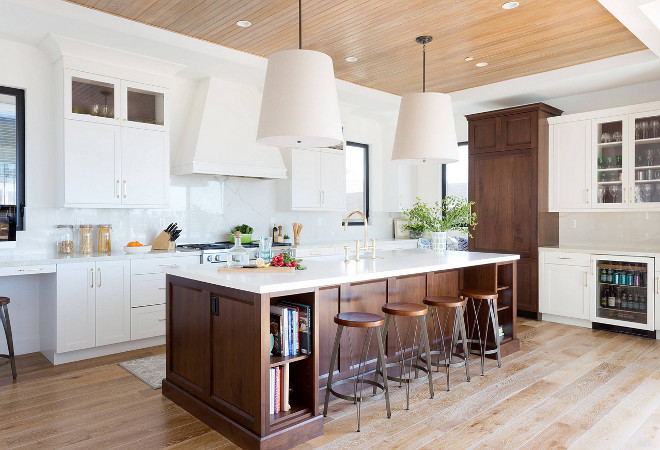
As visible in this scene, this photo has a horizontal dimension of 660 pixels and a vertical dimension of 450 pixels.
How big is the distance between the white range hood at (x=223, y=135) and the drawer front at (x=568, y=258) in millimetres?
3424

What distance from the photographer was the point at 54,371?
3832 millimetres

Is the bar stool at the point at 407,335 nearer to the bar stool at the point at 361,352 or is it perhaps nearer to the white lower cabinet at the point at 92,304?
the bar stool at the point at 361,352

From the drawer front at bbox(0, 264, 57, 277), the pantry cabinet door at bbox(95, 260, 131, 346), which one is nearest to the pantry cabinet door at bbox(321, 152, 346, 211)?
the pantry cabinet door at bbox(95, 260, 131, 346)

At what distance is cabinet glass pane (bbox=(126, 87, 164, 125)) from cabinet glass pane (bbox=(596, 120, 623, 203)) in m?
4.88

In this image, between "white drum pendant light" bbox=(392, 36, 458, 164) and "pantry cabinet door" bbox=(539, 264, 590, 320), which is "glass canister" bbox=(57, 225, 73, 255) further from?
"pantry cabinet door" bbox=(539, 264, 590, 320)

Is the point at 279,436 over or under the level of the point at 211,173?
under

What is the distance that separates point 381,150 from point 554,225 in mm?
2861

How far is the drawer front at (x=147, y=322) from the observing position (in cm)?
438

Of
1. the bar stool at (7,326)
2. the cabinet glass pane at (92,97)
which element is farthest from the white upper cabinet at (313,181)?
the bar stool at (7,326)

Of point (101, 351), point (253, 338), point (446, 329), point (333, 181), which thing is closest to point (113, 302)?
point (101, 351)

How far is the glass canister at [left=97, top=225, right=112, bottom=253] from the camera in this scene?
458 centimetres

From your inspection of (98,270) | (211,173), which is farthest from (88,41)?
(98,270)

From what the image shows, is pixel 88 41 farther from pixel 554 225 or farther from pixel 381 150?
pixel 554 225

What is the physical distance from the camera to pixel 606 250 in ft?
17.0
